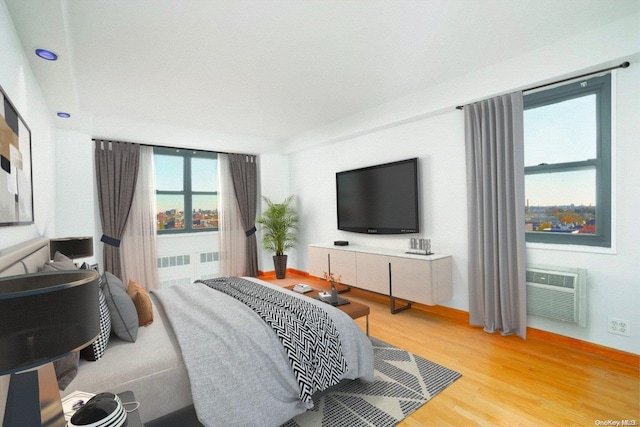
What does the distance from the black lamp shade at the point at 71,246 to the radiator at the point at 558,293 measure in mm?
4336

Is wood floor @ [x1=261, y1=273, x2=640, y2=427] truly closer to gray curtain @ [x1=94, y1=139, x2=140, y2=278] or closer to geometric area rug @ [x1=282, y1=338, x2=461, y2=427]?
geometric area rug @ [x1=282, y1=338, x2=461, y2=427]

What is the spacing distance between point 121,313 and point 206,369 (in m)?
0.70

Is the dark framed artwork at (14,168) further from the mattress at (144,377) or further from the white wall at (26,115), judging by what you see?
the mattress at (144,377)

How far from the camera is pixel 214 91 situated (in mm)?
3613

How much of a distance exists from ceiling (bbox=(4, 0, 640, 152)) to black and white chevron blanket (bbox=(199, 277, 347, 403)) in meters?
2.12

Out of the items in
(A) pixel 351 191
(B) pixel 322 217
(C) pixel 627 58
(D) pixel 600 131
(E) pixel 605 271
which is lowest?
(E) pixel 605 271

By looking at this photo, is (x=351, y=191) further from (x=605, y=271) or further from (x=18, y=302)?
(x=18, y=302)

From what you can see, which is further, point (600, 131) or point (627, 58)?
point (600, 131)

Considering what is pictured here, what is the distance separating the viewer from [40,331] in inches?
27.6

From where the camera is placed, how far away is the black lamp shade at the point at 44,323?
2.18 feet

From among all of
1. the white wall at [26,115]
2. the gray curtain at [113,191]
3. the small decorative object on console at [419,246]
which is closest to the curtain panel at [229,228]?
the gray curtain at [113,191]

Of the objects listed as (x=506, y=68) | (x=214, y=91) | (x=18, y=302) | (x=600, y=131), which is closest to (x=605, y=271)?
(x=600, y=131)

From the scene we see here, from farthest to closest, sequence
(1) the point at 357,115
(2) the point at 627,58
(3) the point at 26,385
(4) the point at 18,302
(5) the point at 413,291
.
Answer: (1) the point at 357,115, (5) the point at 413,291, (2) the point at 627,58, (3) the point at 26,385, (4) the point at 18,302

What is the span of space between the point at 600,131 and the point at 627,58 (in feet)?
1.85
